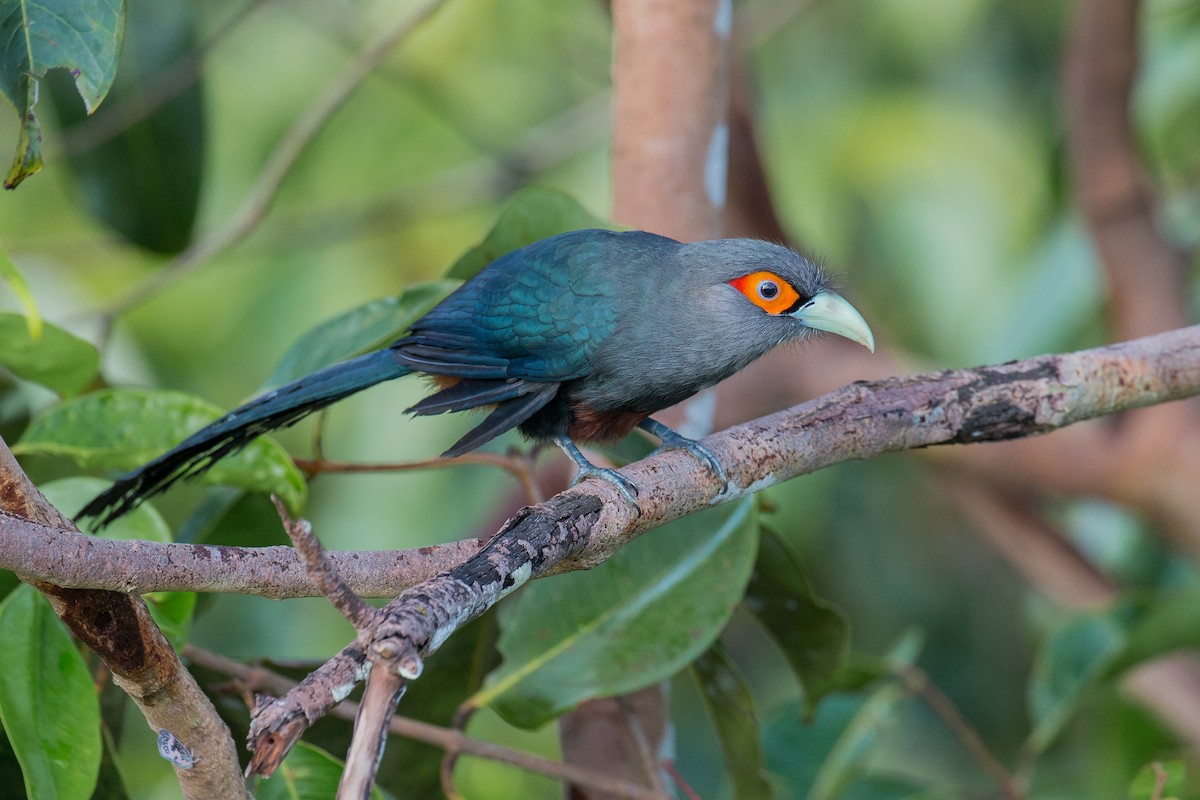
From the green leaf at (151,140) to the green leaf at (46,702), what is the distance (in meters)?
2.07

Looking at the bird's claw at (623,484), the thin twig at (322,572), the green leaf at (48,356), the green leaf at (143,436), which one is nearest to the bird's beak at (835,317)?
the bird's claw at (623,484)

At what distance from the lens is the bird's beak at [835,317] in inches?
103

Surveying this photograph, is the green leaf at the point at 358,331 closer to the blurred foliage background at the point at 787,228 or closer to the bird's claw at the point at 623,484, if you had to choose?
the bird's claw at the point at 623,484

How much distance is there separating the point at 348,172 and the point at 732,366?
463 cm

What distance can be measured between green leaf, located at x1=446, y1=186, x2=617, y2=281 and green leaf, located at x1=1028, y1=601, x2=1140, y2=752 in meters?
1.72

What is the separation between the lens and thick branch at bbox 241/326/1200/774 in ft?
5.81

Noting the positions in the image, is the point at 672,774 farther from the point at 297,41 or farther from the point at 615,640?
the point at 297,41

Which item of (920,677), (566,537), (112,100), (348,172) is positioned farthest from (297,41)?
(566,537)

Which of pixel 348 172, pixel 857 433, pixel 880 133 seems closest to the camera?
pixel 857 433

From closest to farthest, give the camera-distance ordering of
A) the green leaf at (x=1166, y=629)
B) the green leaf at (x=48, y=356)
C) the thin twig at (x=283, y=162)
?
the green leaf at (x=48, y=356) < the green leaf at (x=1166, y=629) < the thin twig at (x=283, y=162)

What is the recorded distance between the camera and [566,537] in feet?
5.58

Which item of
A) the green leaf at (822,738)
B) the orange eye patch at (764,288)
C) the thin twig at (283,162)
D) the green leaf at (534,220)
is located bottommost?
the green leaf at (822,738)

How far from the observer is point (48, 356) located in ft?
7.57

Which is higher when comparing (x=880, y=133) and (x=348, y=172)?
(x=348, y=172)
